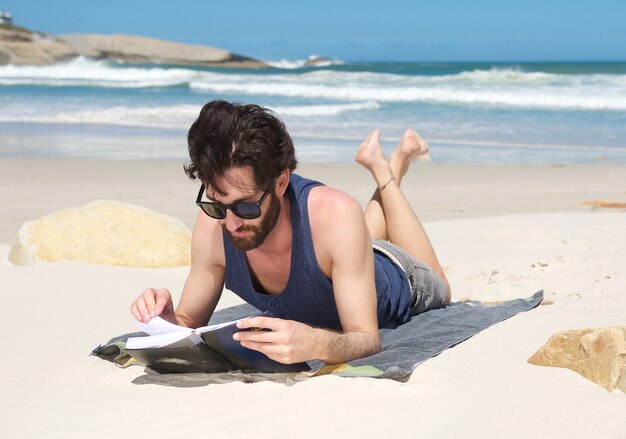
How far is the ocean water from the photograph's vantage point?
595 inches

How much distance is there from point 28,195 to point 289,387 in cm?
752

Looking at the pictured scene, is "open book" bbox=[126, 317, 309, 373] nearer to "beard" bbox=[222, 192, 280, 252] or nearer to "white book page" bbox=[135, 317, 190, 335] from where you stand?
"white book page" bbox=[135, 317, 190, 335]

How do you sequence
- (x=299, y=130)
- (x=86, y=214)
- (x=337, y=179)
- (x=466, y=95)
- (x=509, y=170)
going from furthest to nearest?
(x=466, y=95)
(x=299, y=130)
(x=509, y=170)
(x=337, y=179)
(x=86, y=214)

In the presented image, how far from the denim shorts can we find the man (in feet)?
0.89

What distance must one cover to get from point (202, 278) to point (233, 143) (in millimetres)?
871

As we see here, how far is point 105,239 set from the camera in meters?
6.39

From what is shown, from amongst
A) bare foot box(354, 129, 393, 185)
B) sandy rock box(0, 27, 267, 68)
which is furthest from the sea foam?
sandy rock box(0, 27, 267, 68)

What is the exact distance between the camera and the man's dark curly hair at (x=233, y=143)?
3.33m

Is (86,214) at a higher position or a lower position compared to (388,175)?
lower

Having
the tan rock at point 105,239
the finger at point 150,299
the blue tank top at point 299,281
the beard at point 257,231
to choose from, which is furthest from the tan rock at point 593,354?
the tan rock at point 105,239

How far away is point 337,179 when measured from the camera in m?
11.8

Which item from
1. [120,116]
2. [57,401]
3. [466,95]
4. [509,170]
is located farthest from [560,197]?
[466,95]

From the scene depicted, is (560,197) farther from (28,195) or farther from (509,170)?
(28,195)

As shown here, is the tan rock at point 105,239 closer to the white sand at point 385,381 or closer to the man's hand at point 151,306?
the white sand at point 385,381
